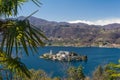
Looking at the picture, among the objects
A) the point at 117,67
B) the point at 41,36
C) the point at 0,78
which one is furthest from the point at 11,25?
the point at 117,67

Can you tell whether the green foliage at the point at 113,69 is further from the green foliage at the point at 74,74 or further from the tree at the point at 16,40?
the green foliage at the point at 74,74

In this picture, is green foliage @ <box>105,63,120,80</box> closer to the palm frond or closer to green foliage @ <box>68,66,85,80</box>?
the palm frond

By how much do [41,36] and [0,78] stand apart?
931 millimetres

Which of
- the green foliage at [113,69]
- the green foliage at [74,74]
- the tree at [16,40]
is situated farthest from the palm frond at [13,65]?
the green foliage at [74,74]

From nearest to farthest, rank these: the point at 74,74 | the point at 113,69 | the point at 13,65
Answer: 1. the point at 13,65
2. the point at 113,69
3. the point at 74,74

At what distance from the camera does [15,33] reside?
4957mm

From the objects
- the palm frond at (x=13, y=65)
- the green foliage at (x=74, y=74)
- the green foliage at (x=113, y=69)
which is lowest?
the green foliage at (x=74, y=74)

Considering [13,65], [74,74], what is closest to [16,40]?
[13,65]

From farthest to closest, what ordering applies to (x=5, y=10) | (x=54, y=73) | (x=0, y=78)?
(x=54, y=73) → (x=5, y=10) → (x=0, y=78)

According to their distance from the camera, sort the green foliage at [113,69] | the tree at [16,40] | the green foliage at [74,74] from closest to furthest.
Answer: the tree at [16,40] < the green foliage at [113,69] < the green foliage at [74,74]

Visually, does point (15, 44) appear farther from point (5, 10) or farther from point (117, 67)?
point (117, 67)

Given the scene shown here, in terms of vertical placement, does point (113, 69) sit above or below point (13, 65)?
below

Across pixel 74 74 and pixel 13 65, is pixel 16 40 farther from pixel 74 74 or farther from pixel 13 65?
pixel 74 74

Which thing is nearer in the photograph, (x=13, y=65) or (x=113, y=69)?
(x=13, y=65)
